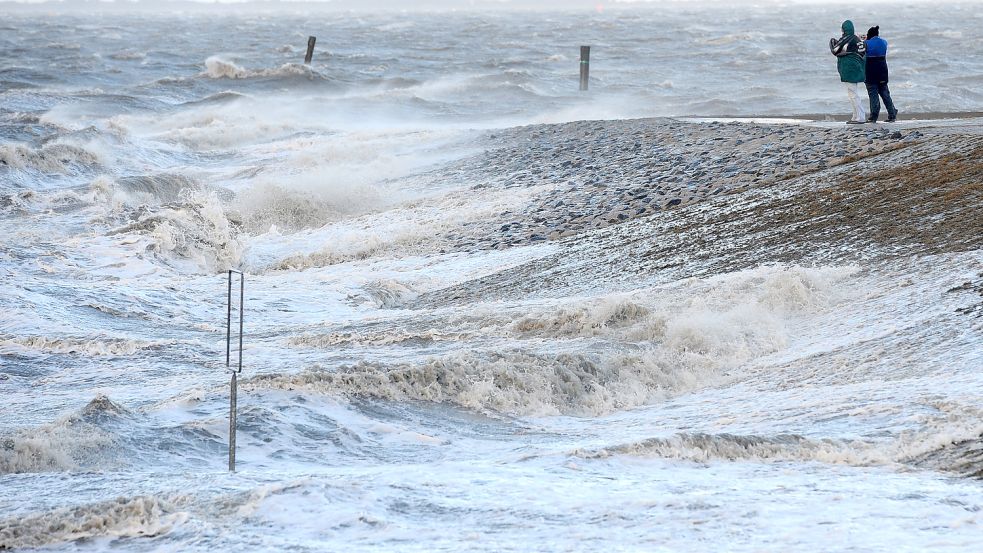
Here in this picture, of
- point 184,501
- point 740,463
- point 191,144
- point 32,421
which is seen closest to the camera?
point 184,501

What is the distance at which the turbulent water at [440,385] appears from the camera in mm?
4961

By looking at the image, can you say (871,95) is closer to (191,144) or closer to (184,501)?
(184,501)

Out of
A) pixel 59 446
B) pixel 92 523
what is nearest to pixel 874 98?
pixel 59 446

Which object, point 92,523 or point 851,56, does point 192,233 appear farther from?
point 92,523

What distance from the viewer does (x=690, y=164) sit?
13961 mm

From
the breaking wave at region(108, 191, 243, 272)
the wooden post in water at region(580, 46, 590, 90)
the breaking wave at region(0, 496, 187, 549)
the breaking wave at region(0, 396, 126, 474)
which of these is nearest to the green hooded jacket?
the breaking wave at region(108, 191, 243, 272)

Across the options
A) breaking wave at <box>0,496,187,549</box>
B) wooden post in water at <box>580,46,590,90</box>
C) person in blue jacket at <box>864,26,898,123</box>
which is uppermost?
person in blue jacket at <box>864,26,898,123</box>

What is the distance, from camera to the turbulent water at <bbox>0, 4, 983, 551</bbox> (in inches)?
195

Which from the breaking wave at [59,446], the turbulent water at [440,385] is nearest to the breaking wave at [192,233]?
the turbulent water at [440,385]

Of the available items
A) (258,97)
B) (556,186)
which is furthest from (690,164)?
(258,97)

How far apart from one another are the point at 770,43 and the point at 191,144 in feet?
109

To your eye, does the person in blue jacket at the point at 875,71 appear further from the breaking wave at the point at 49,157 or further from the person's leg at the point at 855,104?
the breaking wave at the point at 49,157

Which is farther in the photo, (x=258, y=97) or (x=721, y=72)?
(x=721, y=72)

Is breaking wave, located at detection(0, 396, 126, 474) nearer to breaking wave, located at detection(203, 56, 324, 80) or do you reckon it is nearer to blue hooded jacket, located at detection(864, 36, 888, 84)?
blue hooded jacket, located at detection(864, 36, 888, 84)
